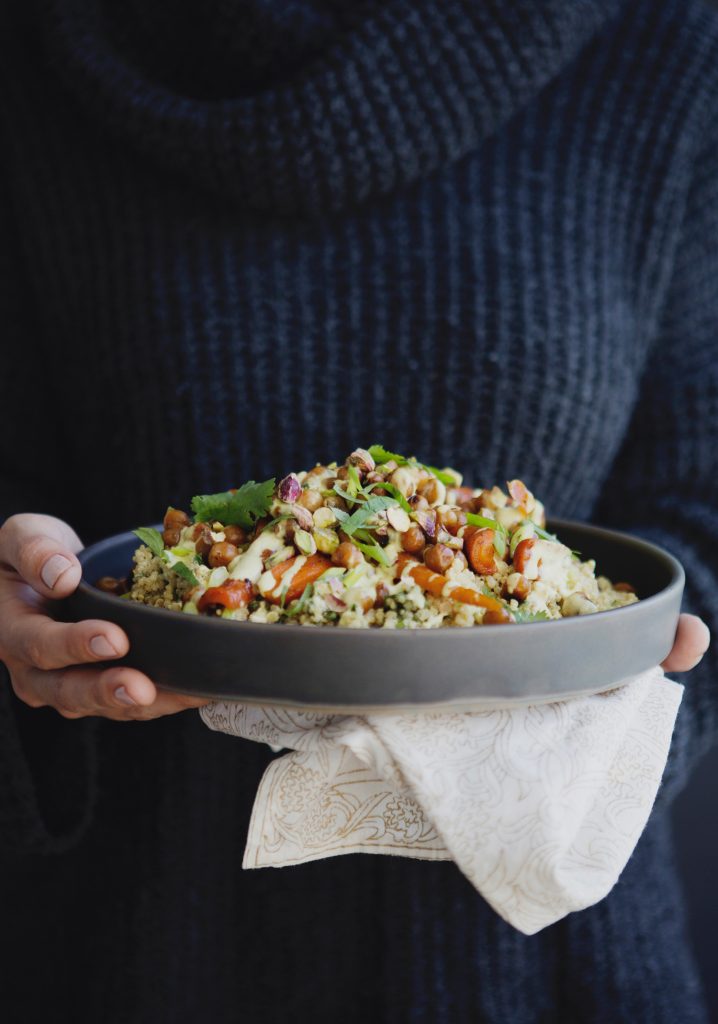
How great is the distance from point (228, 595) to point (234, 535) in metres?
0.09

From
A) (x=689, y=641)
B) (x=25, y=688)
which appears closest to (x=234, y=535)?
(x=25, y=688)

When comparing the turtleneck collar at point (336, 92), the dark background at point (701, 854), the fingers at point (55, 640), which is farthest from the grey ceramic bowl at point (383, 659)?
the dark background at point (701, 854)

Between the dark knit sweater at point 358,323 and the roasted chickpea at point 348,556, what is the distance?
448mm

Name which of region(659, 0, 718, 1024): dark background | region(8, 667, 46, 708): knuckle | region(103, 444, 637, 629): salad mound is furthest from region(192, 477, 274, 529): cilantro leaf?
region(659, 0, 718, 1024): dark background

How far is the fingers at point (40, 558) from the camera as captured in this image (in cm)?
65

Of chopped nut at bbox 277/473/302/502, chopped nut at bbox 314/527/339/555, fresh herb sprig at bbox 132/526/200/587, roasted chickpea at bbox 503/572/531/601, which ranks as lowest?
roasted chickpea at bbox 503/572/531/601

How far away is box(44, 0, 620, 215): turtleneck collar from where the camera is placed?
0.99 metres

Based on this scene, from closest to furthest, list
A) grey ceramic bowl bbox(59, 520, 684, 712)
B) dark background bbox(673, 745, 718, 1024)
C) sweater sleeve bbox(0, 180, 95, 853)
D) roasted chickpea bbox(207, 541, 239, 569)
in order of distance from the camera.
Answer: grey ceramic bowl bbox(59, 520, 684, 712), roasted chickpea bbox(207, 541, 239, 569), sweater sleeve bbox(0, 180, 95, 853), dark background bbox(673, 745, 718, 1024)

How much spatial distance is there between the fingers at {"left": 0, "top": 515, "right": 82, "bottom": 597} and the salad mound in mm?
45

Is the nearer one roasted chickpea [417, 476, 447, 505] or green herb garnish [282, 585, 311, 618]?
green herb garnish [282, 585, 311, 618]

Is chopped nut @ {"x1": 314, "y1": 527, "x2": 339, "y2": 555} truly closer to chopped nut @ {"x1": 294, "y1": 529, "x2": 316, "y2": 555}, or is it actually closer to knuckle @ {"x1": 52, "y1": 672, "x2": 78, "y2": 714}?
chopped nut @ {"x1": 294, "y1": 529, "x2": 316, "y2": 555}

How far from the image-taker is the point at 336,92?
99 centimetres

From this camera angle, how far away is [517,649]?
1.76 ft

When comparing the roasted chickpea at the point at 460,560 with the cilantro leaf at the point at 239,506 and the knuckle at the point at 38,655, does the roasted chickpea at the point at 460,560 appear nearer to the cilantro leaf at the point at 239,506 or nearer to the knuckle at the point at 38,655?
the cilantro leaf at the point at 239,506
